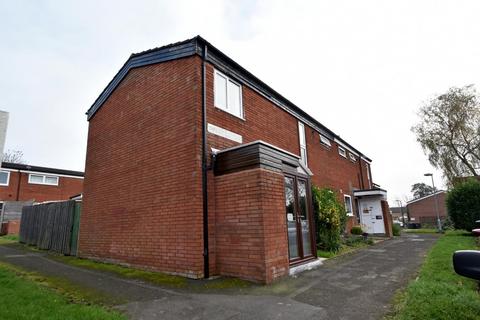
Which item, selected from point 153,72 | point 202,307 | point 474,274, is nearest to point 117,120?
point 153,72

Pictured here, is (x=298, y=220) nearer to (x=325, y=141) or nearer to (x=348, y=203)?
(x=325, y=141)

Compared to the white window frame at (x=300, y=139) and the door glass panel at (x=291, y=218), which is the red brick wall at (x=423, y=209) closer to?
the white window frame at (x=300, y=139)

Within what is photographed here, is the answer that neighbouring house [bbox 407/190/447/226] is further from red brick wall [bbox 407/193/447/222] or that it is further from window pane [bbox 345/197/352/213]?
window pane [bbox 345/197/352/213]

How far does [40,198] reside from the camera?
26438 mm

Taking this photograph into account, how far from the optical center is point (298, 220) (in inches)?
306

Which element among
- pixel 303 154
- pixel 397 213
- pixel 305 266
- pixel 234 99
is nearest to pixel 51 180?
pixel 303 154

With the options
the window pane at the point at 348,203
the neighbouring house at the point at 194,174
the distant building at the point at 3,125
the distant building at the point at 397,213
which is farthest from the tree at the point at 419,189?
the distant building at the point at 3,125

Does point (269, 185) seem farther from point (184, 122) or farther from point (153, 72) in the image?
point (153, 72)

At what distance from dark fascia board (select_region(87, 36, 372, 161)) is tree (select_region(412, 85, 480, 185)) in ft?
56.6

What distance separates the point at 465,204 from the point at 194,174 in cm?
1864

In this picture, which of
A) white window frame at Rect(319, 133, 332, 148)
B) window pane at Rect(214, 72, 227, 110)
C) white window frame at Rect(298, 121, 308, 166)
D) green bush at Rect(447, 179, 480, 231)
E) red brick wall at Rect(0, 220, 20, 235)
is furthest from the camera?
red brick wall at Rect(0, 220, 20, 235)

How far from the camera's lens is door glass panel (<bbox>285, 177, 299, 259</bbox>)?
7355 millimetres

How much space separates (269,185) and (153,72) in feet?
18.4

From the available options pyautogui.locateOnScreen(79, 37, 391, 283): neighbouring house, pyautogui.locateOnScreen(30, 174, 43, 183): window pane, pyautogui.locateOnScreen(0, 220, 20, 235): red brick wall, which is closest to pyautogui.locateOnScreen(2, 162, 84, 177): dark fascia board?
pyautogui.locateOnScreen(30, 174, 43, 183): window pane
